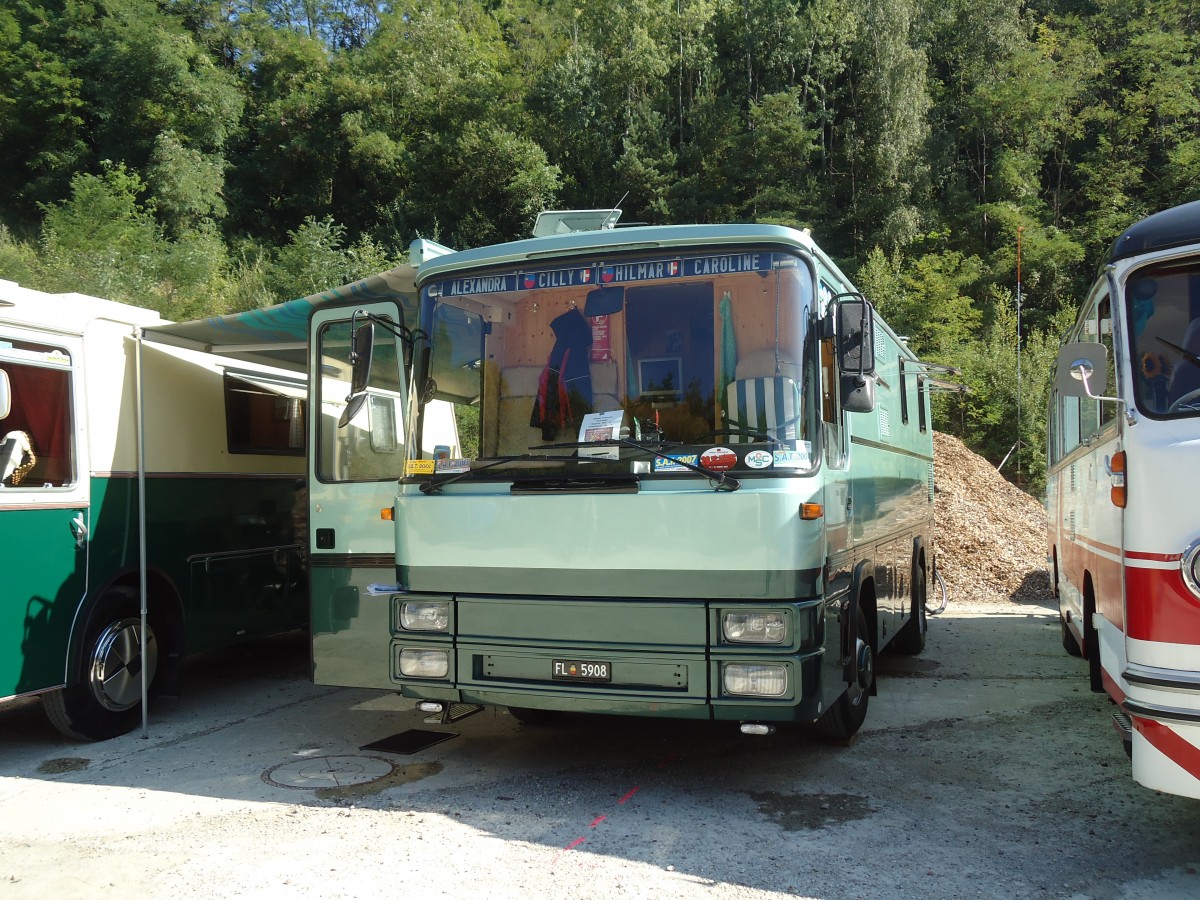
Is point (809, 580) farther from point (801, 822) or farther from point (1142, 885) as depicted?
point (1142, 885)

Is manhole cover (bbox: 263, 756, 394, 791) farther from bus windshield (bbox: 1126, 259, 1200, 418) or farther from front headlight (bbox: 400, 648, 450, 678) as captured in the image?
bus windshield (bbox: 1126, 259, 1200, 418)

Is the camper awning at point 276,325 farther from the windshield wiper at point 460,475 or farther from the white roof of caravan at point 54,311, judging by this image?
the windshield wiper at point 460,475

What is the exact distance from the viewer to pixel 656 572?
5035 mm

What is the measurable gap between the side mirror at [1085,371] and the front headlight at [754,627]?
171 cm

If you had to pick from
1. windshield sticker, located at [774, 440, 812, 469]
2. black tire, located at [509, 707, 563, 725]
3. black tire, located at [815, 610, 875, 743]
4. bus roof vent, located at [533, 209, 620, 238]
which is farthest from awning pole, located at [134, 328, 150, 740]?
black tire, located at [815, 610, 875, 743]

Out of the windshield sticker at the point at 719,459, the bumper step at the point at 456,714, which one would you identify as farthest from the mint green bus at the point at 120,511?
the windshield sticker at the point at 719,459

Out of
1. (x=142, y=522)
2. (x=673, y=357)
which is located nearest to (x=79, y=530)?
(x=142, y=522)

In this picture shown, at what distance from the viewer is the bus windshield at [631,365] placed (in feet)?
16.6

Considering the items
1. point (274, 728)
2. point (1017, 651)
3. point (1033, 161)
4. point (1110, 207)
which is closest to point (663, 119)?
point (1033, 161)

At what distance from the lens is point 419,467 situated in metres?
5.64

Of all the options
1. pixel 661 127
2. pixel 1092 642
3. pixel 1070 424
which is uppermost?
pixel 661 127

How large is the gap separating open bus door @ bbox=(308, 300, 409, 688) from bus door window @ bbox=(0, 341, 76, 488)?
1.67m

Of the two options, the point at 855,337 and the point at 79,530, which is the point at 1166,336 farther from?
the point at 79,530

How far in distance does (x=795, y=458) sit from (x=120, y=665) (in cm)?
530
